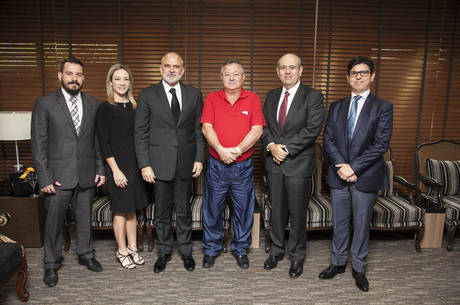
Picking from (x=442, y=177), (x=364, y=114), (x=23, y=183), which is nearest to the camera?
(x=364, y=114)

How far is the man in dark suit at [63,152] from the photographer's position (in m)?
2.59

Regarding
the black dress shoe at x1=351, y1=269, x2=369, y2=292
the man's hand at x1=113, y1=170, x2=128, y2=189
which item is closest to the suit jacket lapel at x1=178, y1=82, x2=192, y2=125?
the man's hand at x1=113, y1=170, x2=128, y2=189

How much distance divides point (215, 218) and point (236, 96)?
1122 millimetres

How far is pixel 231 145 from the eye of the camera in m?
2.83

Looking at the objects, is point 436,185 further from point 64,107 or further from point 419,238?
point 64,107

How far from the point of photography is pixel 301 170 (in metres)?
2.77

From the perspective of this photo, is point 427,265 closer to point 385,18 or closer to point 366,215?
point 366,215

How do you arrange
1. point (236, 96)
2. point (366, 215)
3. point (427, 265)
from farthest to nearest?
point (427, 265) < point (236, 96) < point (366, 215)

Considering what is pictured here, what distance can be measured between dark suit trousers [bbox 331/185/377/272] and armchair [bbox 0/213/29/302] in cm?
249

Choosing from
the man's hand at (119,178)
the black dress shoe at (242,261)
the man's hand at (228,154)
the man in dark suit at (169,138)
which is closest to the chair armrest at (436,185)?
the black dress shoe at (242,261)

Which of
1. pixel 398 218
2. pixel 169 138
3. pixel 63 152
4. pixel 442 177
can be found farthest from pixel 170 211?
pixel 442 177

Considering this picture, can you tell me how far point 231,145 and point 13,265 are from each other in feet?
6.04

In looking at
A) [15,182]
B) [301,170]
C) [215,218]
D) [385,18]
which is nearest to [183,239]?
[215,218]

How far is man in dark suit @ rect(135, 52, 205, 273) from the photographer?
2717 millimetres
